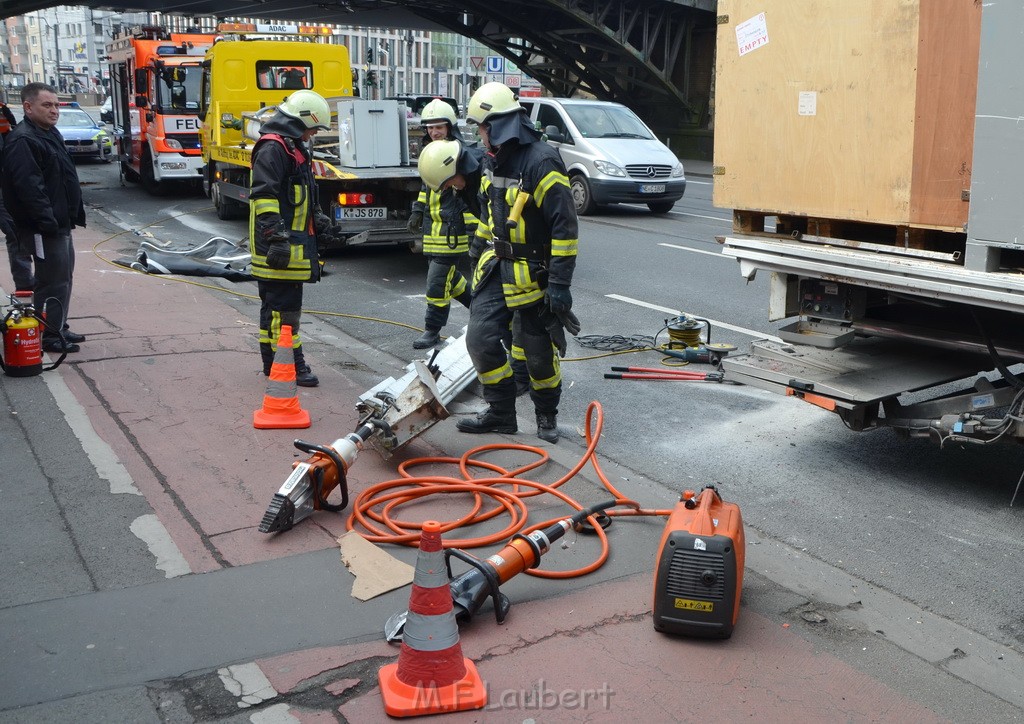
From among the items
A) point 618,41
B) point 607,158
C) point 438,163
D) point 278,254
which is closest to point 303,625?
point 278,254

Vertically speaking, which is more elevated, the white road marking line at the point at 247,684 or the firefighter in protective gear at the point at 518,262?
the firefighter in protective gear at the point at 518,262

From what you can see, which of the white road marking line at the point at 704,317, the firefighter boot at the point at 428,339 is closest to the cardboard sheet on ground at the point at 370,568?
the firefighter boot at the point at 428,339

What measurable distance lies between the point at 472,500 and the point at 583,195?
41.1 ft

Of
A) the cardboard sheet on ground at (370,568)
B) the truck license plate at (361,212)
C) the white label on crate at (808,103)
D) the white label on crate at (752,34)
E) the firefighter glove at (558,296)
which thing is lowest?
the cardboard sheet on ground at (370,568)

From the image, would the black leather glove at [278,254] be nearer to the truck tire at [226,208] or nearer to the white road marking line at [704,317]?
the white road marking line at [704,317]

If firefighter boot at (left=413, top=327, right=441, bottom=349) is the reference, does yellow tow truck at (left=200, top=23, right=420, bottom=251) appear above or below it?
above

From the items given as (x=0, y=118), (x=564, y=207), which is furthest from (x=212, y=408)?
(x=0, y=118)

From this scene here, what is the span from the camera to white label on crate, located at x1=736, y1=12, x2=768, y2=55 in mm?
5461

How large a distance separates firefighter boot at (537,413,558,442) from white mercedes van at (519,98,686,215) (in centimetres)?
1076

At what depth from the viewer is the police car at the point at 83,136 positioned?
28656 mm

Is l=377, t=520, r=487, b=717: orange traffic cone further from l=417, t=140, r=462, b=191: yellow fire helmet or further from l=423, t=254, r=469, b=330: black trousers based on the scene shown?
l=423, t=254, r=469, b=330: black trousers

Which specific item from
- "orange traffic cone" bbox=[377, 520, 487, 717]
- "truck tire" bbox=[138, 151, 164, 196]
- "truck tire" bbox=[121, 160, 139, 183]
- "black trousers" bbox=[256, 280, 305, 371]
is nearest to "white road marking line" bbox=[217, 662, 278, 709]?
"orange traffic cone" bbox=[377, 520, 487, 717]

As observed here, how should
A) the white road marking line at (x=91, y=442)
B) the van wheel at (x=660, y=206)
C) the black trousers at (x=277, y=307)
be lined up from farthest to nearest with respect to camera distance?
the van wheel at (x=660, y=206) → the black trousers at (x=277, y=307) → the white road marking line at (x=91, y=442)

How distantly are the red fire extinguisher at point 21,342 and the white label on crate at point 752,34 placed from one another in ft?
16.1
